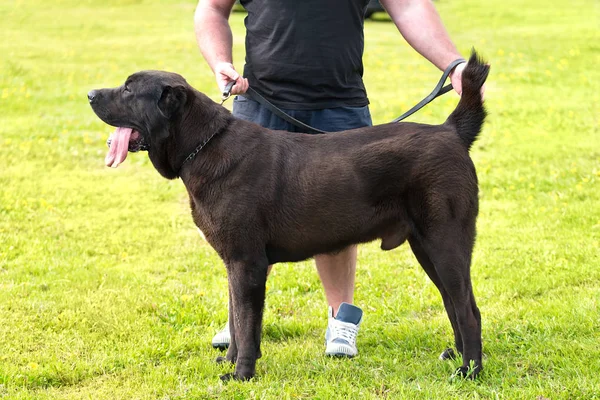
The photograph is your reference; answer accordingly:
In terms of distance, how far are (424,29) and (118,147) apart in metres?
1.87

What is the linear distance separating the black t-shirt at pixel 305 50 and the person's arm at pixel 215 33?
0.16 metres

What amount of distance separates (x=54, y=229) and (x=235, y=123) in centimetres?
374

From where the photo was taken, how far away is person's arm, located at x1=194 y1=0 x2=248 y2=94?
455 cm

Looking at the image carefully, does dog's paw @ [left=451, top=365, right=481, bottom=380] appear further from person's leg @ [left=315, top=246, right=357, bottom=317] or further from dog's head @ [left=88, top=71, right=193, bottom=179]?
dog's head @ [left=88, top=71, right=193, bottom=179]

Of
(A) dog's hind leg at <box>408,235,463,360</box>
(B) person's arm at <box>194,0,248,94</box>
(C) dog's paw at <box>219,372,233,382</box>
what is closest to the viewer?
(C) dog's paw at <box>219,372,233,382</box>

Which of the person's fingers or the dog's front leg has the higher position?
the person's fingers

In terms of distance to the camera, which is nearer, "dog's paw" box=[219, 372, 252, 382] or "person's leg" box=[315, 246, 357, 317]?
"dog's paw" box=[219, 372, 252, 382]

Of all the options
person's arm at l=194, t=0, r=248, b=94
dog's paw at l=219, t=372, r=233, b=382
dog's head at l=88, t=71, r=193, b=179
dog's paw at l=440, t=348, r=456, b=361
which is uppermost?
person's arm at l=194, t=0, r=248, b=94

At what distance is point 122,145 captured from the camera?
4012mm

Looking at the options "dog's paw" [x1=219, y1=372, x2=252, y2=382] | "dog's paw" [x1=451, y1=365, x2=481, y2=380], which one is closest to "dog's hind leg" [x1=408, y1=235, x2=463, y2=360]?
"dog's paw" [x1=451, y1=365, x2=481, y2=380]

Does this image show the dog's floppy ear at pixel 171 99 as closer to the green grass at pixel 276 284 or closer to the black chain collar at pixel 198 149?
the black chain collar at pixel 198 149

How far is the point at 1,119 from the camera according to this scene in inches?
472

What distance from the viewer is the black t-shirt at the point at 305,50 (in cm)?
454

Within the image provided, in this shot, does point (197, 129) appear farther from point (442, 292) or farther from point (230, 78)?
point (442, 292)
